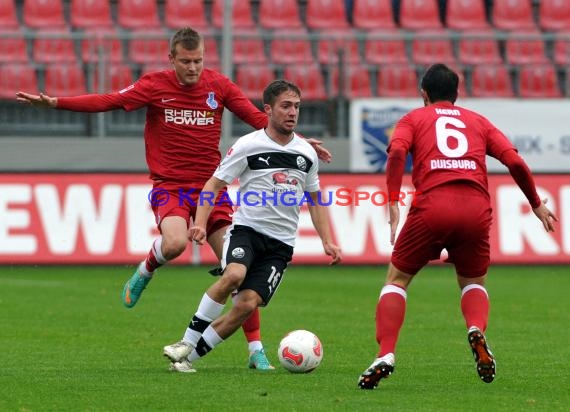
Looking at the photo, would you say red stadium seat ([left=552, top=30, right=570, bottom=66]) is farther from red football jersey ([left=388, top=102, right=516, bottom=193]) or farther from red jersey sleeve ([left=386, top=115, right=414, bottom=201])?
red jersey sleeve ([left=386, top=115, right=414, bottom=201])

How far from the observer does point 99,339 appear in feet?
36.3

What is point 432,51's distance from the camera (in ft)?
73.1

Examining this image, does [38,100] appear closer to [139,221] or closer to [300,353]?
[300,353]

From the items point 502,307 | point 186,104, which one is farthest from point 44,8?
point 186,104

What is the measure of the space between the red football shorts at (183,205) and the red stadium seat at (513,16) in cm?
1497

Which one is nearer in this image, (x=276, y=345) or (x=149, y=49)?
(x=276, y=345)

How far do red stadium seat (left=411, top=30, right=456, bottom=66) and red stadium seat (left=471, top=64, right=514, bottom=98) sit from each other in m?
0.48

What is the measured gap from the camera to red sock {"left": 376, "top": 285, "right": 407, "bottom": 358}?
7.96 meters

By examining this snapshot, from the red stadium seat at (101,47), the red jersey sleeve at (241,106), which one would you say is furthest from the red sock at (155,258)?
the red stadium seat at (101,47)

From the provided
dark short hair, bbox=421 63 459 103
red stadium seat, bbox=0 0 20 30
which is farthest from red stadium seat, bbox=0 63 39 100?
dark short hair, bbox=421 63 459 103

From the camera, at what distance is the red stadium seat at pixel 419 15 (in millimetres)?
23547

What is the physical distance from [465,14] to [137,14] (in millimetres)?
5921

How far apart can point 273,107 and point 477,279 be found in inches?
70.5

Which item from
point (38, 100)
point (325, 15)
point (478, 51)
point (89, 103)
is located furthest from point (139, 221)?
point (38, 100)
